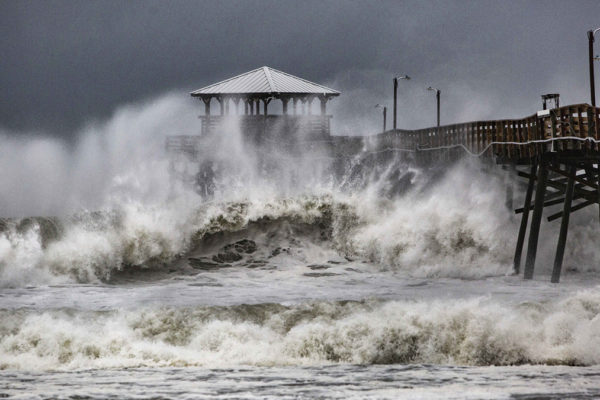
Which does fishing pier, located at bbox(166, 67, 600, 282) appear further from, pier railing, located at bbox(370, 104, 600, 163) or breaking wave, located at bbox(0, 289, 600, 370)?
breaking wave, located at bbox(0, 289, 600, 370)

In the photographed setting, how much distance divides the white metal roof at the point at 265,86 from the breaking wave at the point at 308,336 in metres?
31.2

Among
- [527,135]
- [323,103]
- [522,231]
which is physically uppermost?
[323,103]

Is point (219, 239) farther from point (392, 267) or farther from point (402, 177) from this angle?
point (402, 177)

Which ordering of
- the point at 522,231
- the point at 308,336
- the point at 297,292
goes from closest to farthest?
the point at 308,336, the point at 297,292, the point at 522,231

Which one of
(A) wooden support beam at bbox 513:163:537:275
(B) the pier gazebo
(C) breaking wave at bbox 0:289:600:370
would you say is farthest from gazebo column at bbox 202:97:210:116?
(C) breaking wave at bbox 0:289:600:370

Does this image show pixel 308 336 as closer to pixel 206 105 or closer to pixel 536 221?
pixel 536 221

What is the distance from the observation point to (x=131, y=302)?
1952 cm

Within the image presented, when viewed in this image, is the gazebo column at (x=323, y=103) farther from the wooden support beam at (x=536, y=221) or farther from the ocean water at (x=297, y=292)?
the wooden support beam at (x=536, y=221)

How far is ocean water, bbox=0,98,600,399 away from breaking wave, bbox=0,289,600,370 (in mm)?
37

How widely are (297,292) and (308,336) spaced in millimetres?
6394

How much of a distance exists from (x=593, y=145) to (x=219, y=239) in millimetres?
11962

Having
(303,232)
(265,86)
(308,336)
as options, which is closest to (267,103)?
(265,86)

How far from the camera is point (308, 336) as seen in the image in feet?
51.2

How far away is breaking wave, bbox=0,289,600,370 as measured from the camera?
1473 centimetres
